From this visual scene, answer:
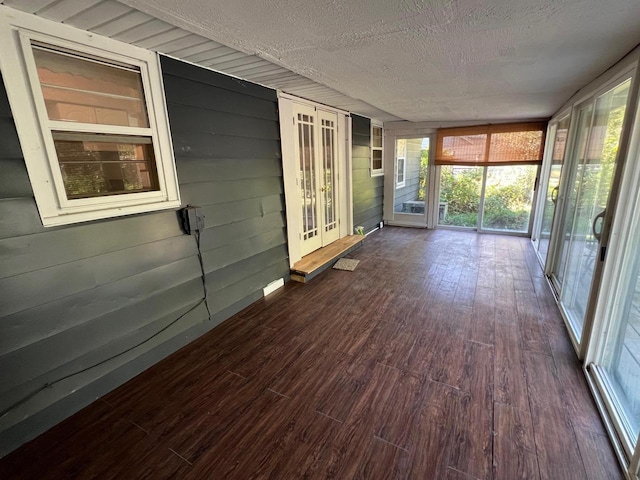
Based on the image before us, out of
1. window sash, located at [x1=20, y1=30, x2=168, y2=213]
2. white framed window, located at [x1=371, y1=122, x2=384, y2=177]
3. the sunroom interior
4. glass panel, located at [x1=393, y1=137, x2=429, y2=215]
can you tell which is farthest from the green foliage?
window sash, located at [x1=20, y1=30, x2=168, y2=213]

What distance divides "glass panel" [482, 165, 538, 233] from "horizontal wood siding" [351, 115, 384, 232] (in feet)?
7.06

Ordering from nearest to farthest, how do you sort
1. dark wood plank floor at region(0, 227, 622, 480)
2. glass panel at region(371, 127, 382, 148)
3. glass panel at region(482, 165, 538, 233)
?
1. dark wood plank floor at region(0, 227, 622, 480)
2. glass panel at region(482, 165, 538, 233)
3. glass panel at region(371, 127, 382, 148)

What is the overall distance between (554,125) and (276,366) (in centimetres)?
532

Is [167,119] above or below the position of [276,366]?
above

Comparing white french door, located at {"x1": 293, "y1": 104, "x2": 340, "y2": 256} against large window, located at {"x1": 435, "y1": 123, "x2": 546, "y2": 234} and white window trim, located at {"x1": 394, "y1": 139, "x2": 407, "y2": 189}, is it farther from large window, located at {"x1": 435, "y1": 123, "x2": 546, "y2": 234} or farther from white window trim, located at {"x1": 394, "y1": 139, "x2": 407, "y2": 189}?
large window, located at {"x1": 435, "y1": 123, "x2": 546, "y2": 234}

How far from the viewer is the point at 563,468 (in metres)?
1.44

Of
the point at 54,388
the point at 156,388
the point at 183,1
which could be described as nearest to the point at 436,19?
the point at 183,1

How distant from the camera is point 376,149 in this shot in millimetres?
6066

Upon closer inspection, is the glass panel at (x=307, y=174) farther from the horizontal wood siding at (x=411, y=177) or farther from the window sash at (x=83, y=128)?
the horizontal wood siding at (x=411, y=177)

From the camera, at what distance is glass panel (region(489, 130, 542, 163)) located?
5.18m

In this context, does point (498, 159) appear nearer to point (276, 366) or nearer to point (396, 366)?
point (396, 366)

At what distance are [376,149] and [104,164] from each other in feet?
16.6

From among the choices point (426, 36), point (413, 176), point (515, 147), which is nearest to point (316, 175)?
point (426, 36)

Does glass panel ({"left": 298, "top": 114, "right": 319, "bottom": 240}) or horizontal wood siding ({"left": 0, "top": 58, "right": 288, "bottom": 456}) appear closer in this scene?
horizontal wood siding ({"left": 0, "top": 58, "right": 288, "bottom": 456})
